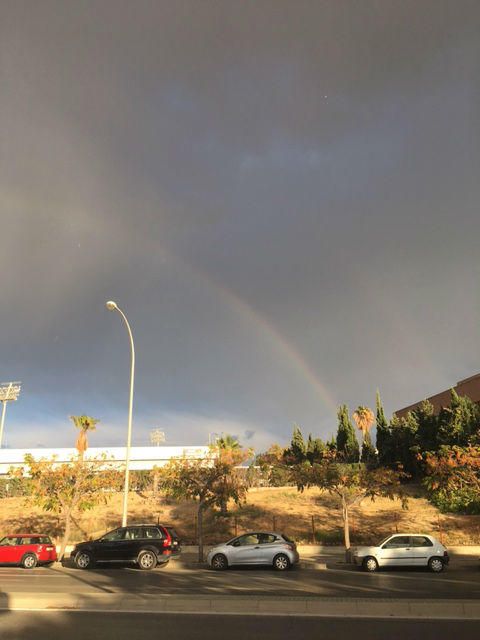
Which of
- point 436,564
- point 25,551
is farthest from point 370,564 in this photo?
point 25,551

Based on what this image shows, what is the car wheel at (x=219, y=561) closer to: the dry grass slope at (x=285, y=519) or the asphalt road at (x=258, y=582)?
the asphalt road at (x=258, y=582)

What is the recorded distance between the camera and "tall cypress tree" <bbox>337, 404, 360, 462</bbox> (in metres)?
57.5

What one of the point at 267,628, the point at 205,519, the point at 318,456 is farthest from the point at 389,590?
the point at 318,456

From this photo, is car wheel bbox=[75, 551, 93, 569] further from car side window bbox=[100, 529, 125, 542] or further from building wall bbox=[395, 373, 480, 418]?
building wall bbox=[395, 373, 480, 418]

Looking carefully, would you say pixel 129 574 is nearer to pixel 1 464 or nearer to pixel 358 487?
pixel 358 487

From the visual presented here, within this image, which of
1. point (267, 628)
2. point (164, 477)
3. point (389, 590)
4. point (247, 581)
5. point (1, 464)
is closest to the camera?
point (267, 628)

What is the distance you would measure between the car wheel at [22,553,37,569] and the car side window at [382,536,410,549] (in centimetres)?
1531

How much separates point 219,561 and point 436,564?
849cm

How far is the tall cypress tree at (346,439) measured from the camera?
57.5m

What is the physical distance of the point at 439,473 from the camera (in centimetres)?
2242

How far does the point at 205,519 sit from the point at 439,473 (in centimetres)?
2044

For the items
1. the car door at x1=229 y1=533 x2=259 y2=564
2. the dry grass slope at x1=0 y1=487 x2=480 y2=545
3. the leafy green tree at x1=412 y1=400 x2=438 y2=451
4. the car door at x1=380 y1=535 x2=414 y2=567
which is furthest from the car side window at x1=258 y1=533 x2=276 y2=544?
the leafy green tree at x1=412 y1=400 x2=438 y2=451

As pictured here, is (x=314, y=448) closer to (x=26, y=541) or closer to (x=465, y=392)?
(x=465, y=392)

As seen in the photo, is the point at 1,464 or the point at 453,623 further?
the point at 1,464
